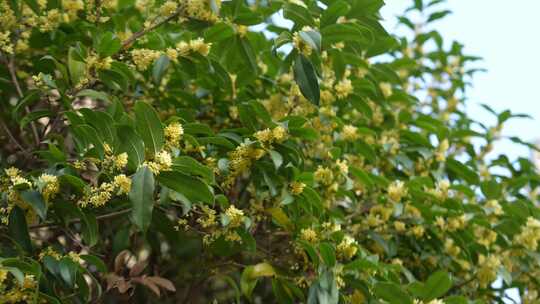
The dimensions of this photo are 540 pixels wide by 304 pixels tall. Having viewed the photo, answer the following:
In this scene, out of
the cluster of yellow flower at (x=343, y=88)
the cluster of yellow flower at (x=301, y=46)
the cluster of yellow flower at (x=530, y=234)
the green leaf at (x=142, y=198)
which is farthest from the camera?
the cluster of yellow flower at (x=530, y=234)

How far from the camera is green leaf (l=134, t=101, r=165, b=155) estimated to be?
126 cm

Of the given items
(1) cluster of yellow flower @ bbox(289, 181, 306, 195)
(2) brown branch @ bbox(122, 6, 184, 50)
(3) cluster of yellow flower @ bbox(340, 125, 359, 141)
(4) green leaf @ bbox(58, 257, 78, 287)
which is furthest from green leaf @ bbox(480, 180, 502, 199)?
(4) green leaf @ bbox(58, 257, 78, 287)

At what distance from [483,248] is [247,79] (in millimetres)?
983

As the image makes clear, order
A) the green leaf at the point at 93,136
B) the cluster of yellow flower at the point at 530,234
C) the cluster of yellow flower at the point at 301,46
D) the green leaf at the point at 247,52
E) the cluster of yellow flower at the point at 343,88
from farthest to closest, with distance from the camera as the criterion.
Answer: the cluster of yellow flower at the point at 530,234, the cluster of yellow flower at the point at 343,88, the green leaf at the point at 247,52, the cluster of yellow flower at the point at 301,46, the green leaf at the point at 93,136

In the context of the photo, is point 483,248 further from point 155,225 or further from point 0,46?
point 0,46

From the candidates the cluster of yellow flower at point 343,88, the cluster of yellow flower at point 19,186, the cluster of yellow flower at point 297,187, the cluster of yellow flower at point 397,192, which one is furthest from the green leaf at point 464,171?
the cluster of yellow flower at point 19,186

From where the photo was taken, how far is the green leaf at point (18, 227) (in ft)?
4.37

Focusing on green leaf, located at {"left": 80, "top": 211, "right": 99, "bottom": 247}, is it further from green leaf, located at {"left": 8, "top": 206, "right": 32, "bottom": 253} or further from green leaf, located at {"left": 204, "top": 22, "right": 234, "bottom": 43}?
green leaf, located at {"left": 204, "top": 22, "right": 234, "bottom": 43}

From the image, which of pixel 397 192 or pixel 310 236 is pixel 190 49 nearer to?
pixel 310 236

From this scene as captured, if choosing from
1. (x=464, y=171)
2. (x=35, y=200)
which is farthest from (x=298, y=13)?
(x=464, y=171)

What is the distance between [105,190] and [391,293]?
70 centimetres

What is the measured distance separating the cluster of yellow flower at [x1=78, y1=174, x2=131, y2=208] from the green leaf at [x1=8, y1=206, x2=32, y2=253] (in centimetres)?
13

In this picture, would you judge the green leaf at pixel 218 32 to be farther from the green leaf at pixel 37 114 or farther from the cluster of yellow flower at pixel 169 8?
the green leaf at pixel 37 114

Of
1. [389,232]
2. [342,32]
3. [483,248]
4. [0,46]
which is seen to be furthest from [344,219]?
[0,46]
